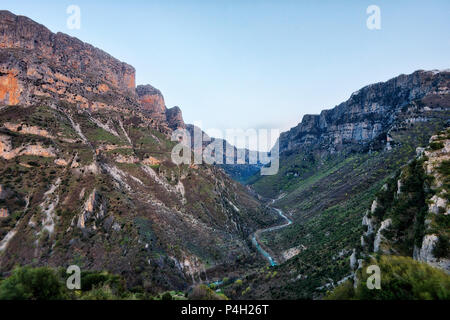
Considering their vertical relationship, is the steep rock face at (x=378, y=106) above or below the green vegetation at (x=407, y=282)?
above

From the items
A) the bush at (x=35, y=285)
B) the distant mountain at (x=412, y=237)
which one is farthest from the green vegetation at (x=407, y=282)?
the bush at (x=35, y=285)

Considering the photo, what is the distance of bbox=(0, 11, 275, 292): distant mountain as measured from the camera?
159ft

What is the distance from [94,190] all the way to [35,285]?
39.8 metres

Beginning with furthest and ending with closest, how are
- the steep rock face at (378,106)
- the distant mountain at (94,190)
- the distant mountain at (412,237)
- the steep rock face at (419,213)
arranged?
the steep rock face at (378,106) < the distant mountain at (94,190) < the steep rock face at (419,213) < the distant mountain at (412,237)

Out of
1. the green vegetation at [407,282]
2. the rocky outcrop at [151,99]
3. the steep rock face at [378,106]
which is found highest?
the rocky outcrop at [151,99]

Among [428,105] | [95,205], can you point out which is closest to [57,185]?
[95,205]

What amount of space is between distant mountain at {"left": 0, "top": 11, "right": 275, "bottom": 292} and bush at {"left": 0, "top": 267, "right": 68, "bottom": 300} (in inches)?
871

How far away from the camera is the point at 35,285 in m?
22.3

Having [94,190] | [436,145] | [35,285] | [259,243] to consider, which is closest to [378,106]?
[259,243]

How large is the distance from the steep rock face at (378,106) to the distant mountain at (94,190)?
332ft

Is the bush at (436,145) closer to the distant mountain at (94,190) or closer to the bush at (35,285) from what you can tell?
the bush at (35,285)

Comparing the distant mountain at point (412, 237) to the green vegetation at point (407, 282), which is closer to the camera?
the green vegetation at point (407, 282)

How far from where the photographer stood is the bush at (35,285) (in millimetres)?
20377
